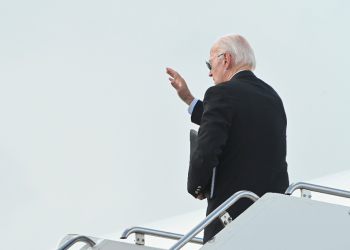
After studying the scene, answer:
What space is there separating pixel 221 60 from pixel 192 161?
62 centimetres

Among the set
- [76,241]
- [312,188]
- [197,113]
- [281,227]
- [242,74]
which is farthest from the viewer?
[197,113]

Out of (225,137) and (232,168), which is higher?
(225,137)

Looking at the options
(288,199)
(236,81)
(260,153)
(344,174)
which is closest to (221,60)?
(236,81)

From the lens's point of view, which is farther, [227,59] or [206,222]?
[227,59]

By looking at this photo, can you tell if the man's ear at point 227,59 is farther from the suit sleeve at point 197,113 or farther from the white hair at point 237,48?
the suit sleeve at point 197,113

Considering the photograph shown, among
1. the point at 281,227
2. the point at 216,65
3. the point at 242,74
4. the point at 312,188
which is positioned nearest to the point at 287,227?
the point at 281,227

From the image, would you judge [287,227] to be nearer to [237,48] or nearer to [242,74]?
[242,74]

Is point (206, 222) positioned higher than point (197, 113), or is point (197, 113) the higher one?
point (197, 113)

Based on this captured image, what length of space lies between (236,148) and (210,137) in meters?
0.18

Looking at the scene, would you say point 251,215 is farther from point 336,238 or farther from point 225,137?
point 225,137

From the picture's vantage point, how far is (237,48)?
2.76 meters

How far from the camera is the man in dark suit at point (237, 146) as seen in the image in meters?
2.43

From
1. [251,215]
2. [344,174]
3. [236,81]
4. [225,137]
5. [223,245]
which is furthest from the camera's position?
[344,174]

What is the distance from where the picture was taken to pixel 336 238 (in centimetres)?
194
